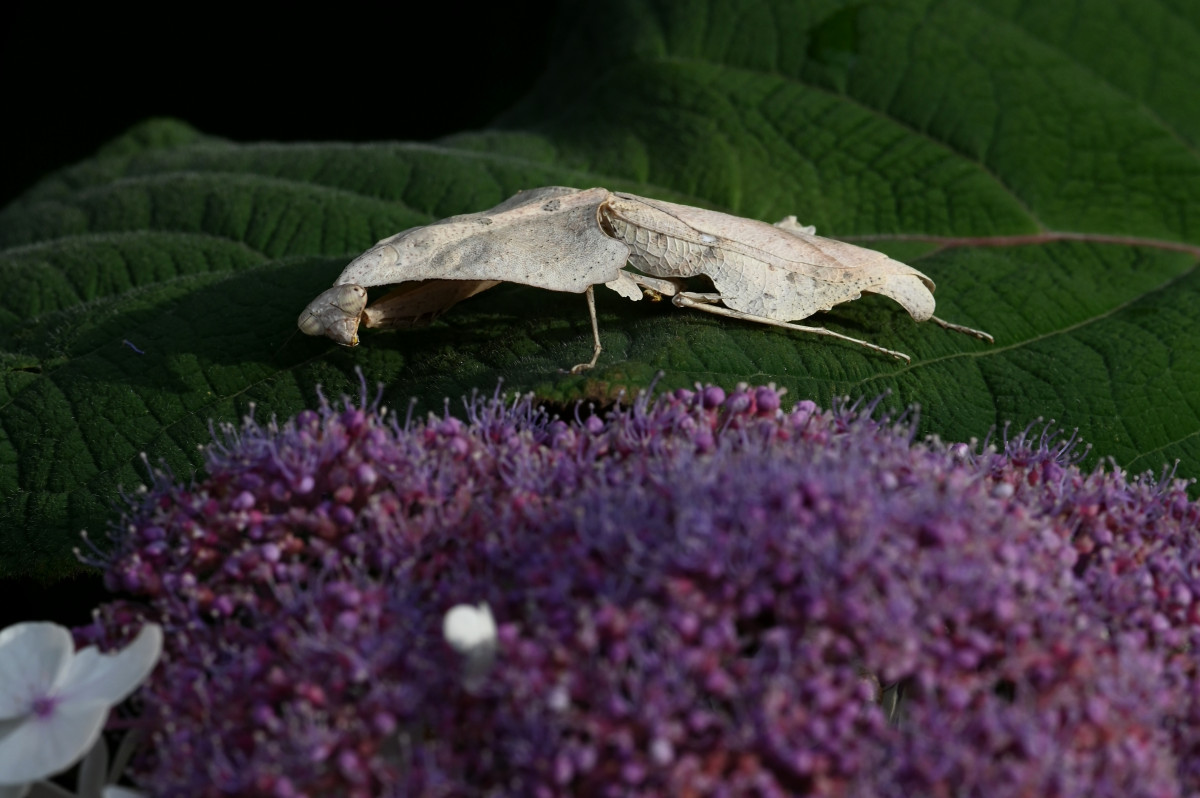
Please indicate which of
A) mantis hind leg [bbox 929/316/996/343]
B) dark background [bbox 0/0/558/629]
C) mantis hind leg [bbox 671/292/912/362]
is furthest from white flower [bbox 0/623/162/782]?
dark background [bbox 0/0/558/629]

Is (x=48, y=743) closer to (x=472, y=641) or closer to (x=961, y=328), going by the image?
(x=472, y=641)

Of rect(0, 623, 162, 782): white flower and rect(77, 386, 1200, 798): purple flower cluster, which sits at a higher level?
rect(77, 386, 1200, 798): purple flower cluster

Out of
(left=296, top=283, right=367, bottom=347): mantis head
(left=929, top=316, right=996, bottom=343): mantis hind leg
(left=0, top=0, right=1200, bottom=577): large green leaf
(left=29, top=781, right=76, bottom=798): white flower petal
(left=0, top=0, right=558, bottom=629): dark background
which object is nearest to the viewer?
(left=29, top=781, right=76, bottom=798): white flower petal

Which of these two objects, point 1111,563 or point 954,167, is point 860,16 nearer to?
point 954,167

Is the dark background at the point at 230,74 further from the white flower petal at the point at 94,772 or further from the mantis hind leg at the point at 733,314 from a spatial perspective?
the white flower petal at the point at 94,772

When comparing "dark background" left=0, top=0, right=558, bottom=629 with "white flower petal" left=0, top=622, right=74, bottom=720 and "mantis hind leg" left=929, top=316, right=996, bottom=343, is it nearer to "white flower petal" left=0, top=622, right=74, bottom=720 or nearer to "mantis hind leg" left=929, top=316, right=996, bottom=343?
"mantis hind leg" left=929, top=316, right=996, bottom=343

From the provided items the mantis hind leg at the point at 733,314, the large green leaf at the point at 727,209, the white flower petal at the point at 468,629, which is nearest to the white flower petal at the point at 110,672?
the white flower petal at the point at 468,629
